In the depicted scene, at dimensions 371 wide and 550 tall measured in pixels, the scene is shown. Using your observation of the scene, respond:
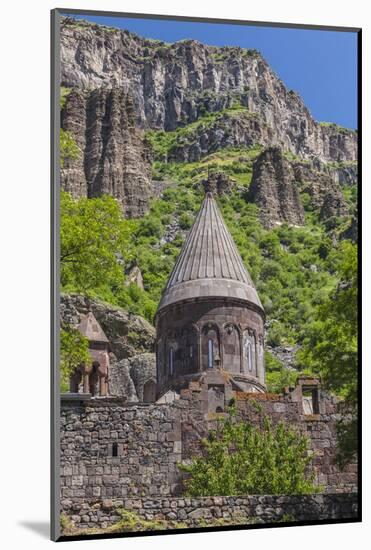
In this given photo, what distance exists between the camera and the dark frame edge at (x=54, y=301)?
21.2 m

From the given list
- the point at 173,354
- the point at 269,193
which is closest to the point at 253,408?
the point at 173,354

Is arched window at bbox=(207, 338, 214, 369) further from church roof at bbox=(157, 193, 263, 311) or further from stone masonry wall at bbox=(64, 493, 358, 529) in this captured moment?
stone masonry wall at bbox=(64, 493, 358, 529)

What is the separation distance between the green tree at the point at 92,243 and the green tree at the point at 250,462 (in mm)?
2876

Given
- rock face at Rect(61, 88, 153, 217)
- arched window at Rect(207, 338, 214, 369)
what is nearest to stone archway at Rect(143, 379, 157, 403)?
arched window at Rect(207, 338, 214, 369)

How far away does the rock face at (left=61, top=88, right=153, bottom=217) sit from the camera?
22.6 metres

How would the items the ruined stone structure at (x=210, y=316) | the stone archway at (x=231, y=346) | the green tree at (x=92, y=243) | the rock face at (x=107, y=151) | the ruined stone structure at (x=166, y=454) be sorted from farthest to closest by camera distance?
the stone archway at (x=231, y=346) < the ruined stone structure at (x=210, y=316) < the rock face at (x=107, y=151) < the green tree at (x=92, y=243) < the ruined stone structure at (x=166, y=454)

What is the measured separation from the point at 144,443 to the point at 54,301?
109 inches

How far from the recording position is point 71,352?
22.3 meters

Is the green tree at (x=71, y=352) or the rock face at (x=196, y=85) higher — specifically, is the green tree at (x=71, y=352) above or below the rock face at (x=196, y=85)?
below

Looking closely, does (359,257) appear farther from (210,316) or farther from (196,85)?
(196,85)

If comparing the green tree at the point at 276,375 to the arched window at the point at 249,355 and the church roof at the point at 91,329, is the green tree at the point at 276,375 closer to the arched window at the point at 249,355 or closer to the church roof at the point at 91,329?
the arched window at the point at 249,355

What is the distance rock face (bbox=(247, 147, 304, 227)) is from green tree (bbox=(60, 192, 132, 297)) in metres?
2.26

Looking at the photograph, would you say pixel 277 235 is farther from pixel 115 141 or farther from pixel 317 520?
pixel 317 520

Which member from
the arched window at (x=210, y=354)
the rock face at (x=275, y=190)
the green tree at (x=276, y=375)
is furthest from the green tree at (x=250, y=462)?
the rock face at (x=275, y=190)
